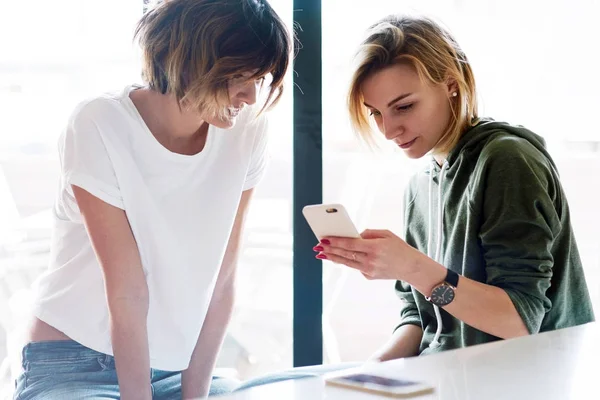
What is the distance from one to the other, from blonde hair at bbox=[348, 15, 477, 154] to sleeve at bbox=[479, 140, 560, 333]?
188 mm

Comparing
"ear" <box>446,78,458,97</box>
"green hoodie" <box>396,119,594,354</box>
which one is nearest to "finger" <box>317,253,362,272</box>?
"green hoodie" <box>396,119,594,354</box>

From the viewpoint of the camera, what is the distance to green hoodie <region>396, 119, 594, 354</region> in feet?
4.71

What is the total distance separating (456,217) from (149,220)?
0.67 metres

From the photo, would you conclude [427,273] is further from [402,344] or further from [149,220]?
[149,220]

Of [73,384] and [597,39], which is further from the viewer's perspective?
[597,39]

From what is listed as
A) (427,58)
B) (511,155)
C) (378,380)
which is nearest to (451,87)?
(427,58)

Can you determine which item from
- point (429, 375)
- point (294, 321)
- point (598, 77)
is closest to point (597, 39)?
point (598, 77)

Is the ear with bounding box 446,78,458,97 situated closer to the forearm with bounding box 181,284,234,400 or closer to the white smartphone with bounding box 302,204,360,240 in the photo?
the white smartphone with bounding box 302,204,360,240

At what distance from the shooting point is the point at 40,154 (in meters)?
2.26

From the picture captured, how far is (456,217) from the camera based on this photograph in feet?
5.25

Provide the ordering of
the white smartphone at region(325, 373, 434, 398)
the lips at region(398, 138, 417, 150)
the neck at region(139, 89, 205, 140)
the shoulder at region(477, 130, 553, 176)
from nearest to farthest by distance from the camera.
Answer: the white smartphone at region(325, 373, 434, 398) → the shoulder at region(477, 130, 553, 176) → the neck at region(139, 89, 205, 140) → the lips at region(398, 138, 417, 150)

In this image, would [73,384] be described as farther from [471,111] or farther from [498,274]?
[471,111]

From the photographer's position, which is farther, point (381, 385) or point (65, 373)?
point (65, 373)

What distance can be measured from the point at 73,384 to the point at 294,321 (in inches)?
34.9
